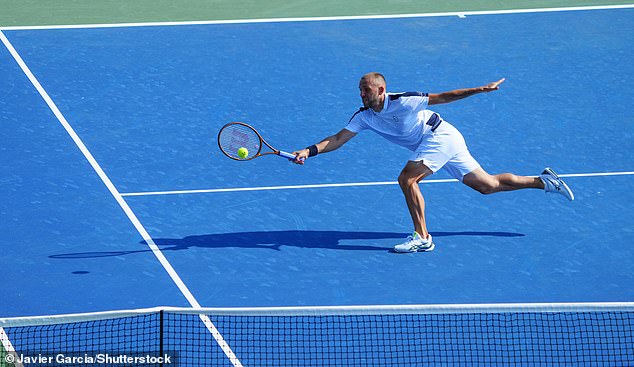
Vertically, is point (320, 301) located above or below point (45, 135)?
below

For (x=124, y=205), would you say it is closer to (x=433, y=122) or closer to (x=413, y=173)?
(x=413, y=173)

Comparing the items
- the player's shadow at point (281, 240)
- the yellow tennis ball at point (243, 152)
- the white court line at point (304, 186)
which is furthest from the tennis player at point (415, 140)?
the white court line at point (304, 186)

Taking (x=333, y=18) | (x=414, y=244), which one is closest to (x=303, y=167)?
(x=414, y=244)

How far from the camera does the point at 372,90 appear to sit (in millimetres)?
11031

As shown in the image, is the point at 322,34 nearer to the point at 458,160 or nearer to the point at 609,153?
the point at 609,153

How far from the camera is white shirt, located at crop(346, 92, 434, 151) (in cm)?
1123

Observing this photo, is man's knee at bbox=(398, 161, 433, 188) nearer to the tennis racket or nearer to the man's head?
the man's head

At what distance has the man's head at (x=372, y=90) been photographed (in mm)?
11016

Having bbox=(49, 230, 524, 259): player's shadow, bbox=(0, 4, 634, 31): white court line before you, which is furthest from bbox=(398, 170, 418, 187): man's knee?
bbox=(0, 4, 634, 31): white court line

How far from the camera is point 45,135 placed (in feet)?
46.8

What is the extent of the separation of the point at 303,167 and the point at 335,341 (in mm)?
4281

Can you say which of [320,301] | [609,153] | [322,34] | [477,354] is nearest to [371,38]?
[322,34]

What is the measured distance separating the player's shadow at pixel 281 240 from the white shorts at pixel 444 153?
2.51ft

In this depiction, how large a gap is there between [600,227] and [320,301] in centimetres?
337
